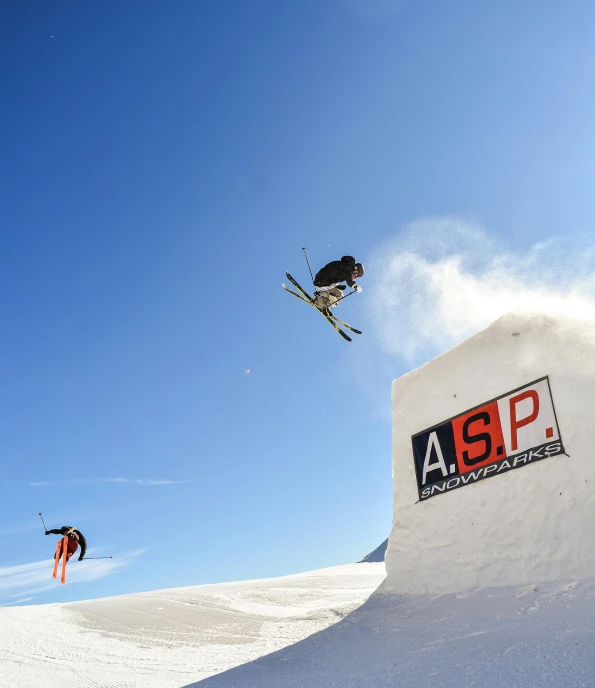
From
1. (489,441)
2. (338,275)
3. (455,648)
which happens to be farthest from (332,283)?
(455,648)

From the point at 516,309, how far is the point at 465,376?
122 centimetres

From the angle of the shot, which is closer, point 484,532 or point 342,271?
point 484,532

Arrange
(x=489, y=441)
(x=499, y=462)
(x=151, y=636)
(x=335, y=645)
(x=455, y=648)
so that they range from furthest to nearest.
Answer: (x=489, y=441)
(x=499, y=462)
(x=151, y=636)
(x=335, y=645)
(x=455, y=648)

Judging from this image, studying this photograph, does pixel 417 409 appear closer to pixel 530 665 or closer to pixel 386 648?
pixel 386 648

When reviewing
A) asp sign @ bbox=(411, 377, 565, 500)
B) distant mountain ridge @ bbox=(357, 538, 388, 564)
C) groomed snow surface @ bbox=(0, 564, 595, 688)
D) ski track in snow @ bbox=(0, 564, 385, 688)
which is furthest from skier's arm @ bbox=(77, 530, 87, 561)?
distant mountain ridge @ bbox=(357, 538, 388, 564)

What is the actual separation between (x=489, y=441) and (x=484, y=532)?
120cm

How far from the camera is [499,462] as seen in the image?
20.8 feet

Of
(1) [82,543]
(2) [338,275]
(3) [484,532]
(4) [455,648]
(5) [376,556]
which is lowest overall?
(4) [455,648]

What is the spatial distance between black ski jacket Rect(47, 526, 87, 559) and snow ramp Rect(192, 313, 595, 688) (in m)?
8.12

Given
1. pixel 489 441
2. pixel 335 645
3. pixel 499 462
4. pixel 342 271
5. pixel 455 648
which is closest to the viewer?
pixel 455 648

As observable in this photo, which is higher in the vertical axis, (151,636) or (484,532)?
(484,532)

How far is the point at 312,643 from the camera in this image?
5164 mm

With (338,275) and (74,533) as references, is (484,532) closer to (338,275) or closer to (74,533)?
(338,275)

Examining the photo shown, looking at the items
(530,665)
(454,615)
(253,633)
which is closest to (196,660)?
(253,633)
